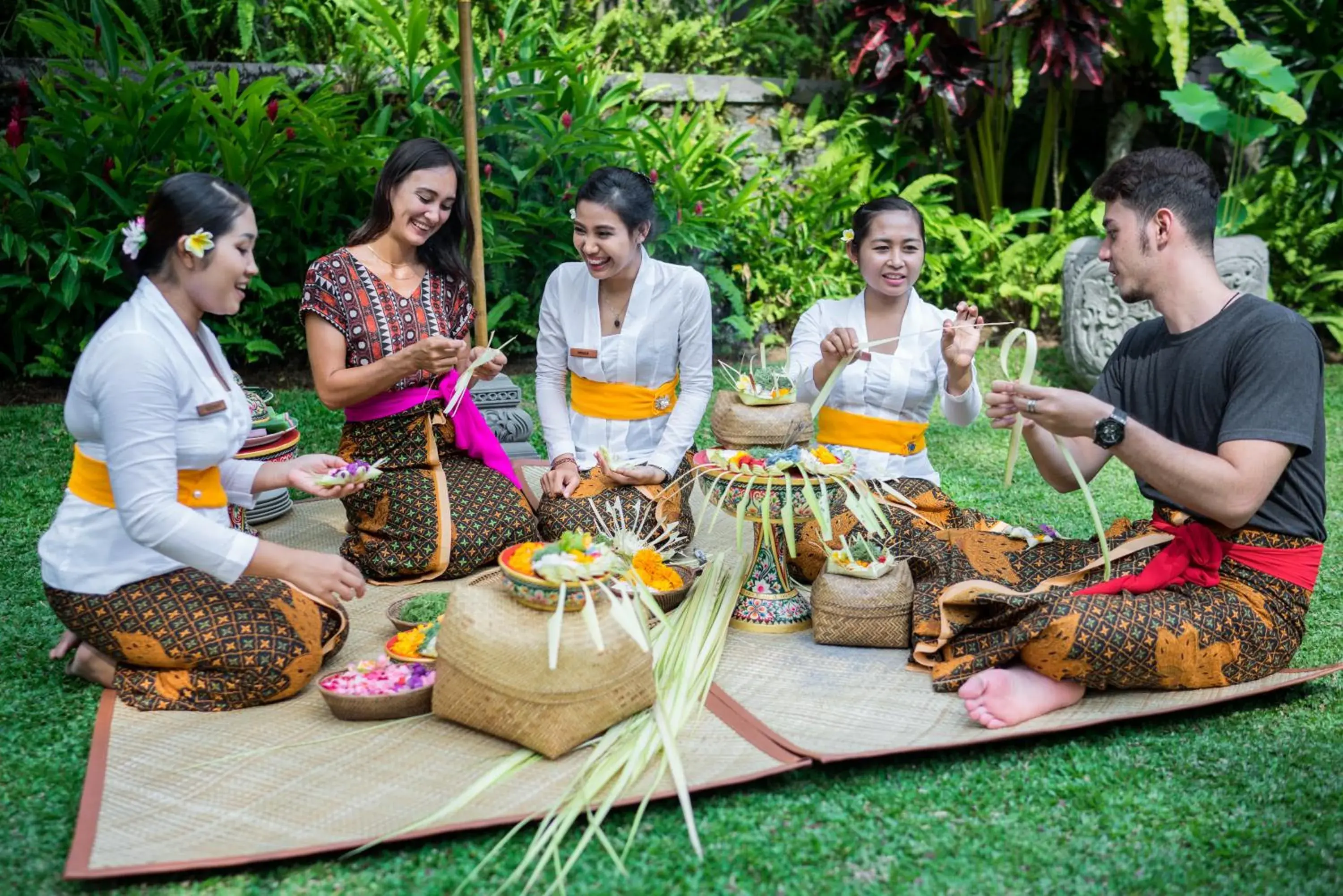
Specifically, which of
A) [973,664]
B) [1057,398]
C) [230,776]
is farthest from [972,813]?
[230,776]

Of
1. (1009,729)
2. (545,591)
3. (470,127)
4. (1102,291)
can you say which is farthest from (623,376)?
(1102,291)

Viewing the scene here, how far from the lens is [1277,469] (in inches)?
116

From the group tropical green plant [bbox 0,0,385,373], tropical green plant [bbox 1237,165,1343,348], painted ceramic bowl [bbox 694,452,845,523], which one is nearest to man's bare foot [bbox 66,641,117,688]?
painted ceramic bowl [bbox 694,452,845,523]

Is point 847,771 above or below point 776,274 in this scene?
below

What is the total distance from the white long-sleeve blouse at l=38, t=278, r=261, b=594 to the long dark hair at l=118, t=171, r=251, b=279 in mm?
77

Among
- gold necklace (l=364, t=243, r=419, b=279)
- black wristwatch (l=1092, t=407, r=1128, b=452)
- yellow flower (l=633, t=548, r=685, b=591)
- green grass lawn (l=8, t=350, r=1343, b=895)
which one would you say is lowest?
green grass lawn (l=8, t=350, r=1343, b=895)

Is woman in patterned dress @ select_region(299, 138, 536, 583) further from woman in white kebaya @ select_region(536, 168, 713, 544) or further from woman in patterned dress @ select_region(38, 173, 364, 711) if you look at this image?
woman in patterned dress @ select_region(38, 173, 364, 711)

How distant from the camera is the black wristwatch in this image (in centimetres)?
295

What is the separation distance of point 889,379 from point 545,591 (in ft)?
5.64

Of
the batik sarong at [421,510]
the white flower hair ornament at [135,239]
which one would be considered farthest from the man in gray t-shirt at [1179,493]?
the white flower hair ornament at [135,239]

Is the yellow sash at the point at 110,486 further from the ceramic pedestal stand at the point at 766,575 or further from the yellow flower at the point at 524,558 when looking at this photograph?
the ceramic pedestal stand at the point at 766,575

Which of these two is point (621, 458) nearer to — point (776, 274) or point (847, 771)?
point (847, 771)

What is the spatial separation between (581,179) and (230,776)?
4.88 m

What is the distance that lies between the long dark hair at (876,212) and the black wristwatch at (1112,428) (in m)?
1.24
